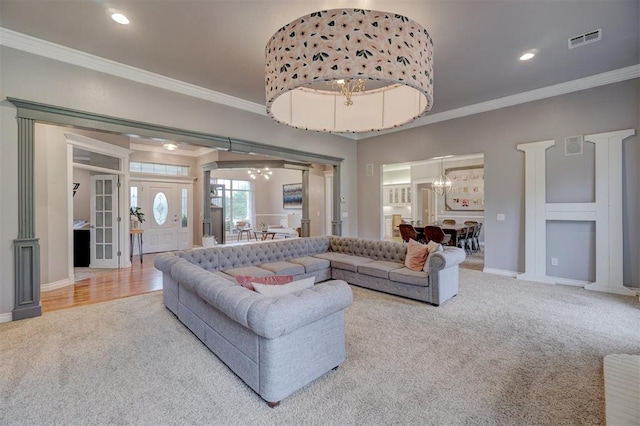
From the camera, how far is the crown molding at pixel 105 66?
3.21 m

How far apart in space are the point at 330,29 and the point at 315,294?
1754mm

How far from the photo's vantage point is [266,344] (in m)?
1.85

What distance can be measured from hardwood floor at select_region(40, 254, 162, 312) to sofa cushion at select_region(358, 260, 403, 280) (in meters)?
3.26

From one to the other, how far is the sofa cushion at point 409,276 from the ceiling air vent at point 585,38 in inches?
128

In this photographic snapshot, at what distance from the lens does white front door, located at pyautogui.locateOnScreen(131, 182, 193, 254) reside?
7.99 m

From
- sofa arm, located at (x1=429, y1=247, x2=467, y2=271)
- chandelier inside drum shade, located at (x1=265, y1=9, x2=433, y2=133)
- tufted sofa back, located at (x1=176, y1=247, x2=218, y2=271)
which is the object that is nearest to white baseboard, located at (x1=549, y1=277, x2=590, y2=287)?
sofa arm, located at (x1=429, y1=247, x2=467, y2=271)

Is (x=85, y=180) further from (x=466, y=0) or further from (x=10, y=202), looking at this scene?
(x=466, y=0)

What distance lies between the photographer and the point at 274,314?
1762 millimetres

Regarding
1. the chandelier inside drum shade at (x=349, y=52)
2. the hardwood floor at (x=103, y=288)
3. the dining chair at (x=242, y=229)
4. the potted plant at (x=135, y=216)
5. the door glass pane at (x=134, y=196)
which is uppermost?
the chandelier inside drum shade at (x=349, y=52)

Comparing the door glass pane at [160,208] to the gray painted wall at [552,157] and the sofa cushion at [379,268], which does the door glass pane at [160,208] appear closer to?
the sofa cushion at [379,268]

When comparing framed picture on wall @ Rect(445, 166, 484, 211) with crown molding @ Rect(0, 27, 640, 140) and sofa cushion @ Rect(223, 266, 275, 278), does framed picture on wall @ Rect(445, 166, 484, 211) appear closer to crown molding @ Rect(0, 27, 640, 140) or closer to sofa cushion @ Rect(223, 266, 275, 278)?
crown molding @ Rect(0, 27, 640, 140)

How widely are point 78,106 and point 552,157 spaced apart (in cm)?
703

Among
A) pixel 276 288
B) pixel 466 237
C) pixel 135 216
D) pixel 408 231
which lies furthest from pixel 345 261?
pixel 135 216

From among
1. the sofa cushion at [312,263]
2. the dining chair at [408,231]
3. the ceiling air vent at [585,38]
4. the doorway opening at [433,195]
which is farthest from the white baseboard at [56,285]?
the ceiling air vent at [585,38]
